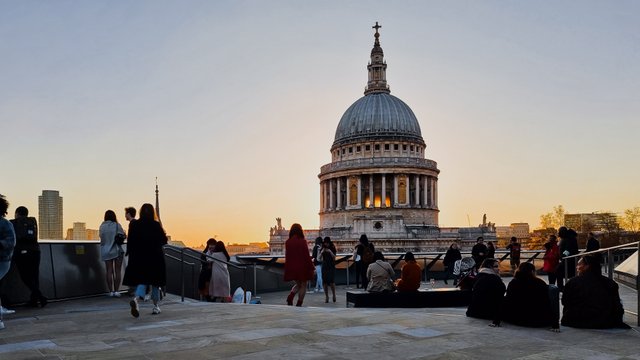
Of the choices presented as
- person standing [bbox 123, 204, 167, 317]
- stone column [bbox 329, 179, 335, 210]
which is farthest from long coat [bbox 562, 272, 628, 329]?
stone column [bbox 329, 179, 335, 210]

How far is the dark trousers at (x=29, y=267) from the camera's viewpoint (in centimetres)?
1327

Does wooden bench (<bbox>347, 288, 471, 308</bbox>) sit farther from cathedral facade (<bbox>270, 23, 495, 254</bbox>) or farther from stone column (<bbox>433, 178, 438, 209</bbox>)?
stone column (<bbox>433, 178, 438, 209</bbox>)

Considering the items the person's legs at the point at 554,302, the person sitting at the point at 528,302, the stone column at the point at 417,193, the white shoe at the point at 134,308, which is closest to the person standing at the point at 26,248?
the white shoe at the point at 134,308

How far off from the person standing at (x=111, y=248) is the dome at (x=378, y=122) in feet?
299

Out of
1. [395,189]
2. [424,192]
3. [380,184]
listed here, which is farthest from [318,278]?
[424,192]

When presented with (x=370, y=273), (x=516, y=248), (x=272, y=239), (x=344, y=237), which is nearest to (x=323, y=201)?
(x=272, y=239)

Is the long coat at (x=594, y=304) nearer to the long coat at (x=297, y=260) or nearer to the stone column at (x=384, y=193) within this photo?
the long coat at (x=297, y=260)

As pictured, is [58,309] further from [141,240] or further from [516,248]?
[516,248]

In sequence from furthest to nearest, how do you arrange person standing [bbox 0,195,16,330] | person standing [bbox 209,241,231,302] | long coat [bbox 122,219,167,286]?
person standing [bbox 209,241,231,302] → long coat [bbox 122,219,167,286] → person standing [bbox 0,195,16,330]

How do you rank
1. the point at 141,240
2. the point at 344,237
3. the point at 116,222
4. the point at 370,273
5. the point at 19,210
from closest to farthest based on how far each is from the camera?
the point at 141,240, the point at 19,210, the point at 116,222, the point at 370,273, the point at 344,237

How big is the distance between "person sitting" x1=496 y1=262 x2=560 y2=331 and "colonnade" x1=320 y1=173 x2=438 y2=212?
277 ft

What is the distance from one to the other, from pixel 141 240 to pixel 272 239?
3174 inches

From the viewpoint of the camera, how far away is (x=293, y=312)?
12719 millimetres

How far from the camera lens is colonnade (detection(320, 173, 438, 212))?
318 ft
